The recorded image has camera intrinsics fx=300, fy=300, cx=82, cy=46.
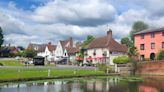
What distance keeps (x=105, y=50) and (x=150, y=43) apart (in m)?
17.5

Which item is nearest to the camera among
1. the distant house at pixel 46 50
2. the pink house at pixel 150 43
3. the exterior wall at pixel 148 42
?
the pink house at pixel 150 43

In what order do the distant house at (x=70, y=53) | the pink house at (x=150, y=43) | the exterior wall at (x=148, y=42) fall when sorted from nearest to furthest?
the pink house at (x=150, y=43), the exterior wall at (x=148, y=42), the distant house at (x=70, y=53)

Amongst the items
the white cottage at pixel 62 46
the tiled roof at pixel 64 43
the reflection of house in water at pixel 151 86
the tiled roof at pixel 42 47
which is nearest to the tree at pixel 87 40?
the white cottage at pixel 62 46

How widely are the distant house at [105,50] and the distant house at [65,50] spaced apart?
59.8ft

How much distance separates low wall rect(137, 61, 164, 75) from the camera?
234 feet

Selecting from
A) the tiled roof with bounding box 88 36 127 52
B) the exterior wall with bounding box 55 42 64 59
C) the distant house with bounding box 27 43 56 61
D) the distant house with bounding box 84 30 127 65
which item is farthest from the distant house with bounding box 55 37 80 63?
the tiled roof with bounding box 88 36 127 52

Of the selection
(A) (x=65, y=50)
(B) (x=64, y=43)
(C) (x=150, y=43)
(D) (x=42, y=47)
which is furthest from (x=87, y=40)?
(C) (x=150, y=43)

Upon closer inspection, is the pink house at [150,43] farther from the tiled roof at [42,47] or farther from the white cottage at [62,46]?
the tiled roof at [42,47]

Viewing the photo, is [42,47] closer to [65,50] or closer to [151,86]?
[65,50]

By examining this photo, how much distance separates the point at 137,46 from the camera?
93375mm

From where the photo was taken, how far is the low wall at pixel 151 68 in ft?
234

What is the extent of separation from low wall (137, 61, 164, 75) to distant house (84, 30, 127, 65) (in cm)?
2273

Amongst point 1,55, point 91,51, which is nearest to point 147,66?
point 91,51

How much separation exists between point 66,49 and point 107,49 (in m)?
35.0
